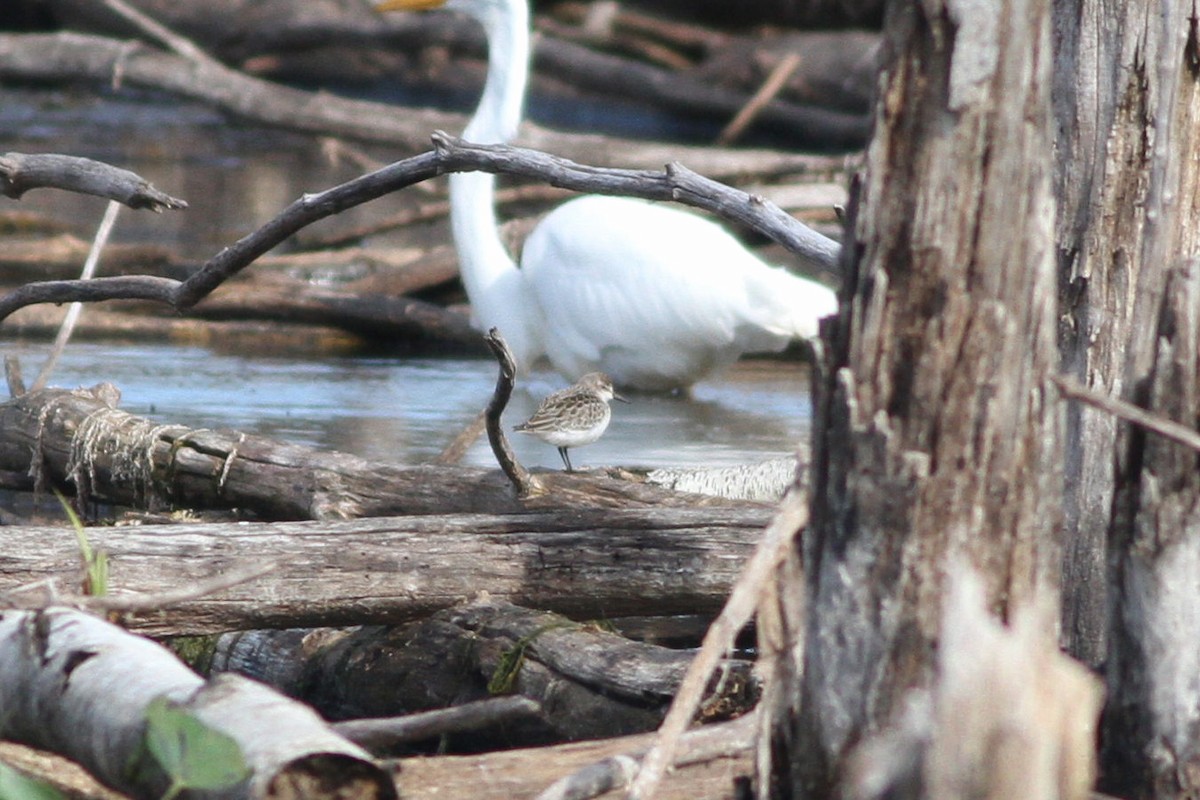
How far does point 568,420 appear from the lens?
5891 millimetres

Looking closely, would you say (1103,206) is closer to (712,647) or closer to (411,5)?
(712,647)

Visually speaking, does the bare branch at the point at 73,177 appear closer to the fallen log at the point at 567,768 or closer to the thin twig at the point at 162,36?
the fallen log at the point at 567,768

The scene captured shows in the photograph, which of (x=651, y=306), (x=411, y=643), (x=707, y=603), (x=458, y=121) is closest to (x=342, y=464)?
(x=411, y=643)

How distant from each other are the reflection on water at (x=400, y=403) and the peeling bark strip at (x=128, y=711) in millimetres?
3223

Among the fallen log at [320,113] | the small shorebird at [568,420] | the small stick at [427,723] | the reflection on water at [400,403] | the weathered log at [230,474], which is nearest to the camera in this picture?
the small stick at [427,723]

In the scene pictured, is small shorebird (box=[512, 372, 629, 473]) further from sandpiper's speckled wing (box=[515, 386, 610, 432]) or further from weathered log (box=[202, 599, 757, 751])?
weathered log (box=[202, 599, 757, 751])

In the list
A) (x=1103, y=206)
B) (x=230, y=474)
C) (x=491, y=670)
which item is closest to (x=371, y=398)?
(x=230, y=474)

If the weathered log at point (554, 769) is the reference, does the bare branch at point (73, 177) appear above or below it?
above

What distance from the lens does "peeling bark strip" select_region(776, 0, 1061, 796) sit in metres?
2.51

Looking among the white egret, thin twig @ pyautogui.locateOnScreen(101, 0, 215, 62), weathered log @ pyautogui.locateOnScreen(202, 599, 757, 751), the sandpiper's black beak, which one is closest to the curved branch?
weathered log @ pyautogui.locateOnScreen(202, 599, 757, 751)

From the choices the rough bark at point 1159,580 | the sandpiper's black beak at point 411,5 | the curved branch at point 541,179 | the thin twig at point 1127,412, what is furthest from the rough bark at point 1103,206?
the sandpiper's black beak at point 411,5

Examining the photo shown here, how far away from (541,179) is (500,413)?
2.21ft

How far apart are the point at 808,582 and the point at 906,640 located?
0.65ft

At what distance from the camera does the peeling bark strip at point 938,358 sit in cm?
251
